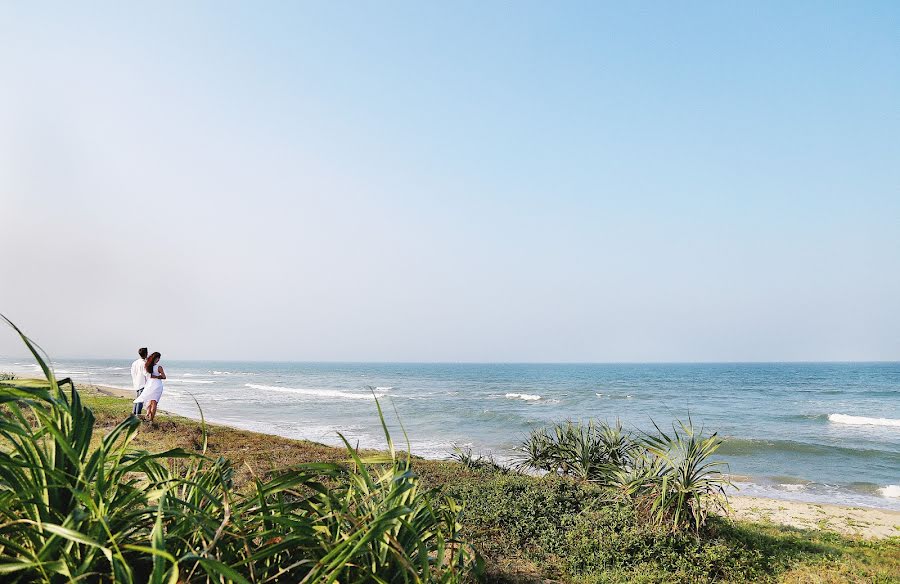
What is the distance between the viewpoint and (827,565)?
6.48 m

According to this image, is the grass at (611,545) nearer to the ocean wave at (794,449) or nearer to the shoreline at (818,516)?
the shoreline at (818,516)

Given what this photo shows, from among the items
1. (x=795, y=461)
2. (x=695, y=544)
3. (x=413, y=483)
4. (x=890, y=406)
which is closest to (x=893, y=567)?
(x=695, y=544)

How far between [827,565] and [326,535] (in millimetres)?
7132

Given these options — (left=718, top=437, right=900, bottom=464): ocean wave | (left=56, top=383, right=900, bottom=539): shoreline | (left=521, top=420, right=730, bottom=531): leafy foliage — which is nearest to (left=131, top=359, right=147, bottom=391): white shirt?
(left=521, top=420, right=730, bottom=531): leafy foliage

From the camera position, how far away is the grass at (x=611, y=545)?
5.66m

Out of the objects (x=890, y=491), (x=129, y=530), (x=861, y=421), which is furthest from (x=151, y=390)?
(x=861, y=421)

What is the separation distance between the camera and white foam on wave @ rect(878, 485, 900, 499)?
52.5ft

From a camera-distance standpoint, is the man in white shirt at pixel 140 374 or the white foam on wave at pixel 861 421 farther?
the white foam on wave at pixel 861 421

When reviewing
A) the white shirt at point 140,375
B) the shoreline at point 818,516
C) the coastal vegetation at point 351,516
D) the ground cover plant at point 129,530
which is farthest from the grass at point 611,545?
the white shirt at point 140,375

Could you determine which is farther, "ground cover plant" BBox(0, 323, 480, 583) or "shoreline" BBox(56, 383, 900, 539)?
"shoreline" BBox(56, 383, 900, 539)

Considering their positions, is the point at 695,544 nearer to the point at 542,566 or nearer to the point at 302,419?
the point at 542,566

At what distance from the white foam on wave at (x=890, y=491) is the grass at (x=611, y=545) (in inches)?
373

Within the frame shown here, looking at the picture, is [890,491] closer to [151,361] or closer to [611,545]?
[611,545]

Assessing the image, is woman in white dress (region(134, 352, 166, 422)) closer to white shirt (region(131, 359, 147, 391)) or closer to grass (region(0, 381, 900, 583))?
white shirt (region(131, 359, 147, 391))
